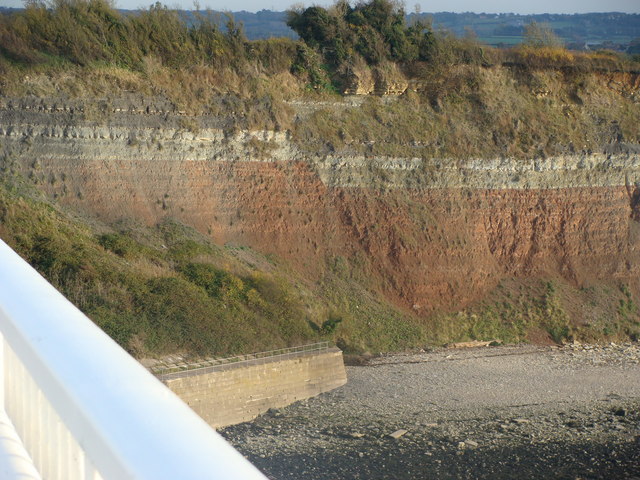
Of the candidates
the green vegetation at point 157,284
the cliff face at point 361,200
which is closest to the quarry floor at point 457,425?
the green vegetation at point 157,284

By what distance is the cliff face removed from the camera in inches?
1227

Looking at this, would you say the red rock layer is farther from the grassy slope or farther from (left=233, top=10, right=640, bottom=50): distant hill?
(left=233, top=10, right=640, bottom=50): distant hill

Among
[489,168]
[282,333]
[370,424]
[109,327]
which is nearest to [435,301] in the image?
[489,168]

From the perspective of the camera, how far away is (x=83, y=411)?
2.37 m

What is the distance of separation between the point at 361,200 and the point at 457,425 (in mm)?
14607

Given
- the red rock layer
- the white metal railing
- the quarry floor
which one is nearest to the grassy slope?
the red rock layer

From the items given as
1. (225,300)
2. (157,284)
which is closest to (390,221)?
(225,300)

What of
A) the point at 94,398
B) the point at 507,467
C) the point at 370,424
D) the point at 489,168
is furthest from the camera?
the point at 489,168

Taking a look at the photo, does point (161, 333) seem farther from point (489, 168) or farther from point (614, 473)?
point (489, 168)

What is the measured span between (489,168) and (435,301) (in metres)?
7.65

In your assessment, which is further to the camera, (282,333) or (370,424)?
(282,333)

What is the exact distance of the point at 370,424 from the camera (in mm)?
23062

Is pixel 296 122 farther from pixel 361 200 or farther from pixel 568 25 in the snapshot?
pixel 568 25

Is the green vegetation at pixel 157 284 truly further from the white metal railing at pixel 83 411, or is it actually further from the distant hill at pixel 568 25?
the distant hill at pixel 568 25
